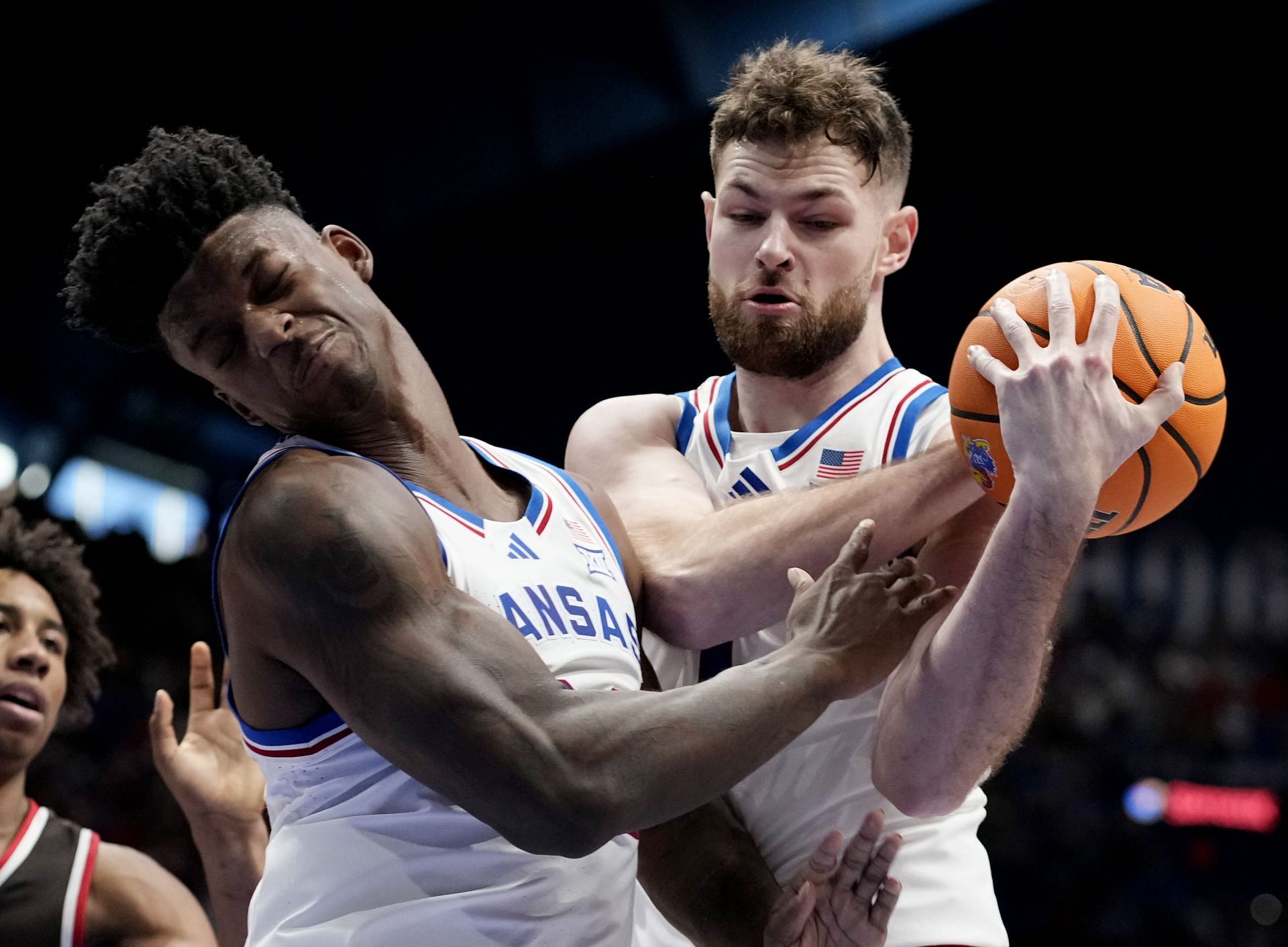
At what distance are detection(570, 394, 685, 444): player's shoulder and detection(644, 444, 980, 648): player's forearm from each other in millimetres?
488

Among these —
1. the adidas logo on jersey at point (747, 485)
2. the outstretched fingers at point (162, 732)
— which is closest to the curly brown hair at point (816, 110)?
the adidas logo on jersey at point (747, 485)

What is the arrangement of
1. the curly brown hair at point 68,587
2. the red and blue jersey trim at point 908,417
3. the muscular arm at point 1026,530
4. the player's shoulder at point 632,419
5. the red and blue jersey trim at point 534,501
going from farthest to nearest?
the curly brown hair at point 68,587, the player's shoulder at point 632,419, the red and blue jersey trim at point 908,417, the red and blue jersey trim at point 534,501, the muscular arm at point 1026,530

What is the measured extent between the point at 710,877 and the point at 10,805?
3.43 m

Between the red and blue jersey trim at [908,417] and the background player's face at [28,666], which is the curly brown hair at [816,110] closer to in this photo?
the red and blue jersey trim at [908,417]

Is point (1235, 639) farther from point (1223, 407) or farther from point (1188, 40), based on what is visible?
point (1223, 407)

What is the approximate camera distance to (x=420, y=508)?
2.47 meters

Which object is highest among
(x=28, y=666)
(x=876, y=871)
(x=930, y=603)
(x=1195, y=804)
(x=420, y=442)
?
(x=420, y=442)

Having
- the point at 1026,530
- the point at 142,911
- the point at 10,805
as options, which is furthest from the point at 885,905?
the point at 10,805

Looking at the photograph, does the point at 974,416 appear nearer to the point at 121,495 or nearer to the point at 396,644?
the point at 396,644

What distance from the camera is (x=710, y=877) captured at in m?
3.10

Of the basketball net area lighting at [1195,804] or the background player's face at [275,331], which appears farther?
the basketball net area lighting at [1195,804]

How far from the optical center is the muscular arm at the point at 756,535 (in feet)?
9.39

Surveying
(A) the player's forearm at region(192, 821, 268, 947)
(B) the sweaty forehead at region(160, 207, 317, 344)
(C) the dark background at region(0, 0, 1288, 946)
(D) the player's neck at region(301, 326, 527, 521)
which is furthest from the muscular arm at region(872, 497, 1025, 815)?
(C) the dark background at region(0, 0, 1288, 946)

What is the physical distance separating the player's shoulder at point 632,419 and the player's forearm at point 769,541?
49 centimetres
